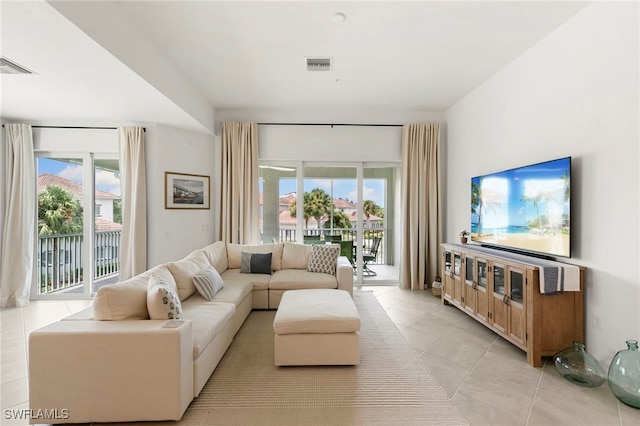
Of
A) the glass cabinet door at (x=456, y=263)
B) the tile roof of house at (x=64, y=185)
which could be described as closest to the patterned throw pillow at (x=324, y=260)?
the glass cabinet door at (x=456, y=263)

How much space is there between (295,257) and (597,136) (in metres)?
3.55

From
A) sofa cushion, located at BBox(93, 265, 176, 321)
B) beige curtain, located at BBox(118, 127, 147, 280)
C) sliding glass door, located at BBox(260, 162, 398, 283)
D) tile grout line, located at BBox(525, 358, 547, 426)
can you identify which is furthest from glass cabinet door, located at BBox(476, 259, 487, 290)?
beige curtain, located at BBox(118, 127, 147, 280)

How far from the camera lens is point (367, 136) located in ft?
17.0

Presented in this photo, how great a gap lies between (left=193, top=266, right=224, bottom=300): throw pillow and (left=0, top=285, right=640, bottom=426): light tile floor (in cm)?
138

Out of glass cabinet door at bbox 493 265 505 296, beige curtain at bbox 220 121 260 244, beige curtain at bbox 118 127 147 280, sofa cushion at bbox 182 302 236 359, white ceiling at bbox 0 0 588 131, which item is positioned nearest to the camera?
sofa cushion at bbox 182 302 236 359

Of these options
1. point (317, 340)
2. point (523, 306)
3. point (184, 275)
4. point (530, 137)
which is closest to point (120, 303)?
point (184, 275)

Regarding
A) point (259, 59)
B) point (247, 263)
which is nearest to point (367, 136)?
point (259, 59)

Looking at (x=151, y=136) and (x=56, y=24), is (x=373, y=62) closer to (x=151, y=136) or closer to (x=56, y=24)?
(x=56, y=24)

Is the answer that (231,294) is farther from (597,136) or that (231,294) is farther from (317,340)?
(597,136)

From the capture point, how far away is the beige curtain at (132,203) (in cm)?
441

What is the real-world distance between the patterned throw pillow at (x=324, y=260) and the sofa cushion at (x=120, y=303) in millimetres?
2407

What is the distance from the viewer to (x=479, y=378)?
2.36m

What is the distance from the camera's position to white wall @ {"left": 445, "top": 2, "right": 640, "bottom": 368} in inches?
85.4

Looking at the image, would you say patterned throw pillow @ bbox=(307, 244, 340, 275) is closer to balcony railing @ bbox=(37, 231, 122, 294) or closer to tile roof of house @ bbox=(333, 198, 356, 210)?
tile roof of house @ bbox=(333, 198, 356, 210)
